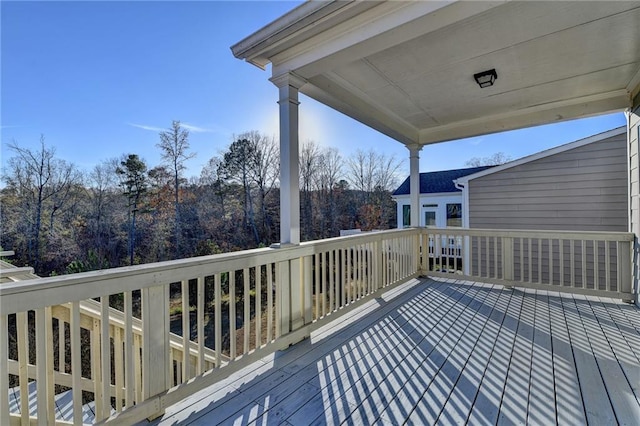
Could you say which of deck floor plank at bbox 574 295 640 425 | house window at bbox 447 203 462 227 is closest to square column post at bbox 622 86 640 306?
deck floor plank at bbox 574 295 640 425

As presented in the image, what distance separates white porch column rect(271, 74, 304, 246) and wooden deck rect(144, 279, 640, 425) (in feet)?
3.60

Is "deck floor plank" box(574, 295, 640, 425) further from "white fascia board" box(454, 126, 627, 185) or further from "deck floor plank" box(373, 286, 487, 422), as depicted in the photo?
"white fascia board" box(454, 126, 627, 185)

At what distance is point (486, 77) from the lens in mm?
2969

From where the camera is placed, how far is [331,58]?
2346mm

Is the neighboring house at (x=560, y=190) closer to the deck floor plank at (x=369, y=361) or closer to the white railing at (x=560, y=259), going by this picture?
the white railing at (x=560, y=259)

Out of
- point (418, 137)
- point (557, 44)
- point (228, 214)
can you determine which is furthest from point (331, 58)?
point (228, 214)

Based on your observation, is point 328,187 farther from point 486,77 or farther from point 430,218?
point 486,77

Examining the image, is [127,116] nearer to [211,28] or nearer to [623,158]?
[211,28]

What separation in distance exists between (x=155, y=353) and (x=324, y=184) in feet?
52.7

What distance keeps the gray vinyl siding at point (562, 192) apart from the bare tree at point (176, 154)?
13.5 metres

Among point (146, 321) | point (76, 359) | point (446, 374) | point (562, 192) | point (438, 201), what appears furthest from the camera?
point (438, 201)

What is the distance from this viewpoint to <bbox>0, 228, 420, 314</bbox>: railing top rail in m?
1.23

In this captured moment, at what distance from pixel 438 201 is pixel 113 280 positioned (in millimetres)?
11336

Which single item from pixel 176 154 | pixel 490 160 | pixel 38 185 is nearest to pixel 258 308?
pixel 38 185
